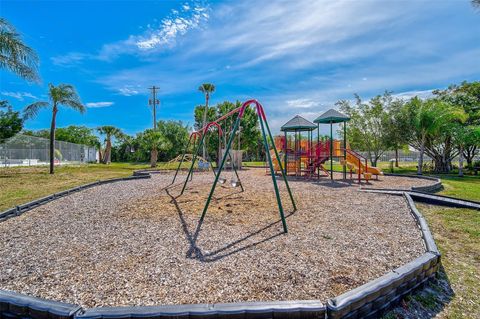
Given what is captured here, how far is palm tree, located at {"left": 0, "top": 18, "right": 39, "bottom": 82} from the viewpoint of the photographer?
10547 millimetres

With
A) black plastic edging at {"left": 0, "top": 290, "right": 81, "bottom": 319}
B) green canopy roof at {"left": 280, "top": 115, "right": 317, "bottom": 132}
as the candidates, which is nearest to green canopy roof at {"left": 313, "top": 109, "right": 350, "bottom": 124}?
green canopy roof at {"left": 280, "top": 115, "right": 317, "bottom": 132}

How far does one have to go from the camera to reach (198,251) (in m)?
3.44

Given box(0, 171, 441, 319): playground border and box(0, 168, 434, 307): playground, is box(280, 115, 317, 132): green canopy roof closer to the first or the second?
box(0, 168, 434, 307): playground

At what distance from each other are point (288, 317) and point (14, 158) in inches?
1150

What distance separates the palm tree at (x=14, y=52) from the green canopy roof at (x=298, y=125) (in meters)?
12.0

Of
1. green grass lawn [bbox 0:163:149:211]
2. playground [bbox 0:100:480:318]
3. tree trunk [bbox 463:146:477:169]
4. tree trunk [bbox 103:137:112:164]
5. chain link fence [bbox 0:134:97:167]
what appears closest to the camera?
playground [bbox 0:100:480:318]

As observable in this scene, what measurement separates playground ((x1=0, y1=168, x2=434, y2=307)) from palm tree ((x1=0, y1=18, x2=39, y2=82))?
8623 mm

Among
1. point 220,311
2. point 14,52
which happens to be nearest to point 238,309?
point 220,311

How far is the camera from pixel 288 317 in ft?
6.50

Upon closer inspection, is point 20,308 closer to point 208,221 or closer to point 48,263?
point 48,263

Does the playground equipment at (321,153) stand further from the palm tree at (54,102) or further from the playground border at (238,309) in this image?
the palm tree at (54,102)

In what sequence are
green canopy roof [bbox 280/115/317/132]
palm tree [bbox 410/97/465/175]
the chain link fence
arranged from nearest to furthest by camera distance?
green canopy roof [bbox 280/115/317/132]
palm tree [bbox 410/97/465/175]
the chain link fence

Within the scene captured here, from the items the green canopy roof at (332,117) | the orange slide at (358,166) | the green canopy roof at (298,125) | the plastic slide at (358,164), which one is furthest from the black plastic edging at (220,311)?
the green canopy roof at (298,125)

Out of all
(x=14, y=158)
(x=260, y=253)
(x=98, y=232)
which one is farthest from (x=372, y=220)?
(x=14, y=158)
